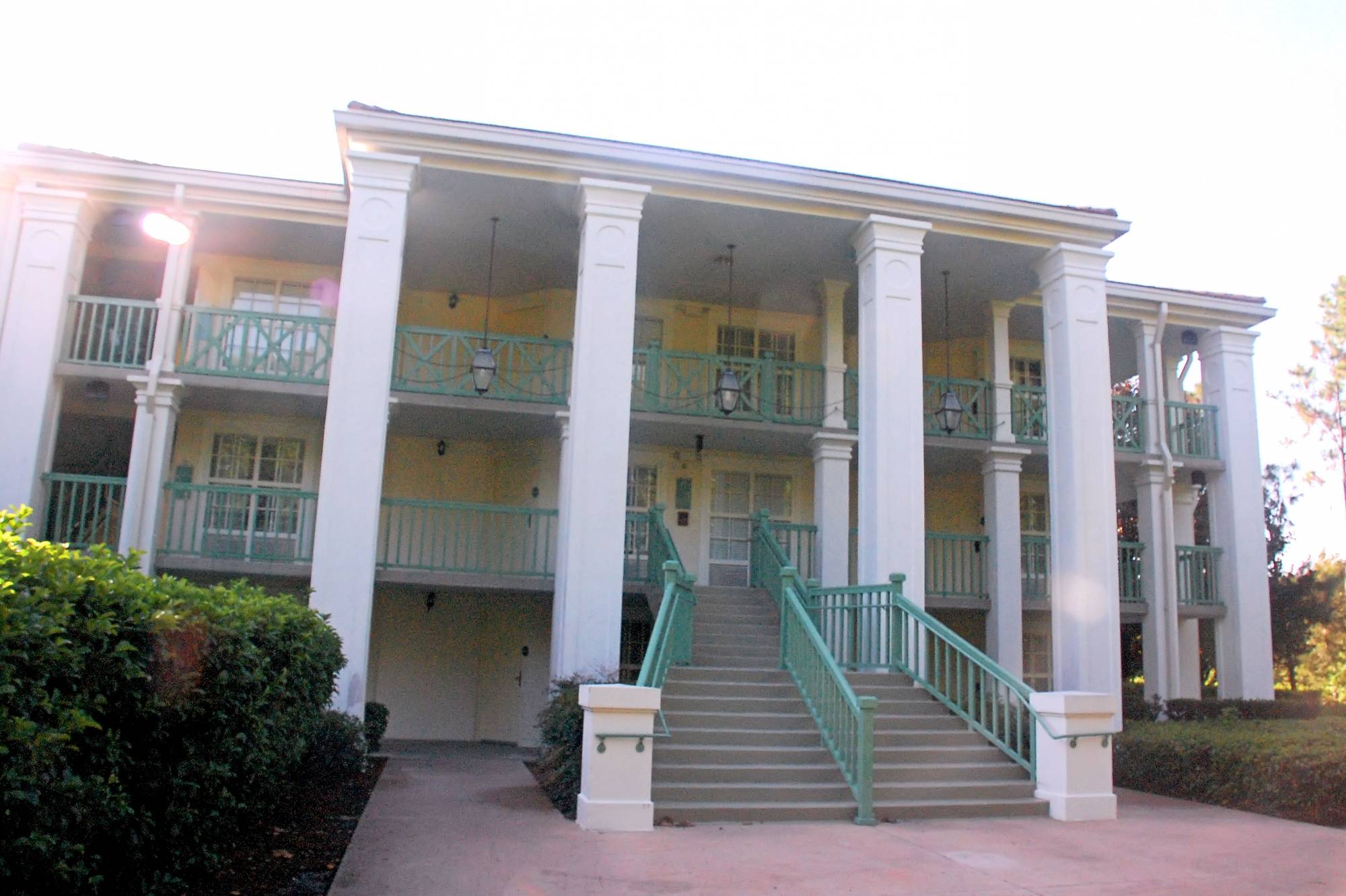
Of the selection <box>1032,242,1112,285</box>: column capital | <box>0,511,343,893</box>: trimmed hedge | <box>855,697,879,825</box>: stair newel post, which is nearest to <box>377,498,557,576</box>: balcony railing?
<box>855,697,879,825</box>: stair newel post

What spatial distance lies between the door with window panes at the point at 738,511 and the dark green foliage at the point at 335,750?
277 inches

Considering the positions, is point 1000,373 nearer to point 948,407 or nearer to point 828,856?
point 948,407

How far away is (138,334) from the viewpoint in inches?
563

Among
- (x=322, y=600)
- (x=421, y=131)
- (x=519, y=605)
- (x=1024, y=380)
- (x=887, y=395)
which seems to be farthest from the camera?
(x=1024, y=380)

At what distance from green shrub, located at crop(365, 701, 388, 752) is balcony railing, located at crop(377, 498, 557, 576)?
217 cm

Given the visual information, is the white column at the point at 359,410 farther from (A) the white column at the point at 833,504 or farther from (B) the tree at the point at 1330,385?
(B) the tree at the point at 1330,385

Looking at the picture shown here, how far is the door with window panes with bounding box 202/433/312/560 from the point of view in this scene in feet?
47.4

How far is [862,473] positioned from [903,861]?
7092mm

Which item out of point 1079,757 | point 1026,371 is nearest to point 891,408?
point 1079,757

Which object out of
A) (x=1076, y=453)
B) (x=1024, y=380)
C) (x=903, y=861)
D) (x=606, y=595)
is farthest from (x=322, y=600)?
(x=1024, y=380)

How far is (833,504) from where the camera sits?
15609 mm

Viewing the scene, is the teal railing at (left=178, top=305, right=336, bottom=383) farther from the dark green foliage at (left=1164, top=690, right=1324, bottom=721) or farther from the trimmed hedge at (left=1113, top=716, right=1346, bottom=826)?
the dark green foliage at (left=1164, top=690, right=1324, bottom=721)

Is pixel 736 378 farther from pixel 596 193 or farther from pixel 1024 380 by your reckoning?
pixel 1024 380

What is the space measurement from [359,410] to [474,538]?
4253mm
